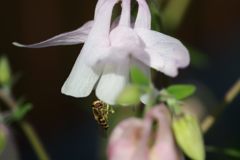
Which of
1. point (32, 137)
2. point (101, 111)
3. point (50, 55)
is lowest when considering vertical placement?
point (50, 55)

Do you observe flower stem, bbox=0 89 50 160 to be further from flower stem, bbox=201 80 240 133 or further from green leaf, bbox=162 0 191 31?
green leaf, bbox=162 0 191 31

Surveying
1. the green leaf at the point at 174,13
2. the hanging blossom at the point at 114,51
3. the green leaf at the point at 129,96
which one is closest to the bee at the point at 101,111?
the hanging blossom at the point at 114,51

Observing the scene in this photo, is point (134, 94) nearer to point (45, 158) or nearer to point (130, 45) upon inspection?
point (130, 45)

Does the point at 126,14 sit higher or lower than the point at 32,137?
higher

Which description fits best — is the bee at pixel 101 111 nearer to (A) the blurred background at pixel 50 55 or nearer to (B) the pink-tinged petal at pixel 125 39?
→ (B) the pink-tinged petal at pixel 125 39

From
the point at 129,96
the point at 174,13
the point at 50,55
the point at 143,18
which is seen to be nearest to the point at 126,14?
the point at 143,18

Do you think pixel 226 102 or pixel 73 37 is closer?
pixel 73 37

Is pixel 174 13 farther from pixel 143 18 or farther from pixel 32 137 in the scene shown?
pixel 143 18

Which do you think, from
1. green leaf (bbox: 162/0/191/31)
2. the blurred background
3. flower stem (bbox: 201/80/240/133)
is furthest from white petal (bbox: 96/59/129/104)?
the blurred background
